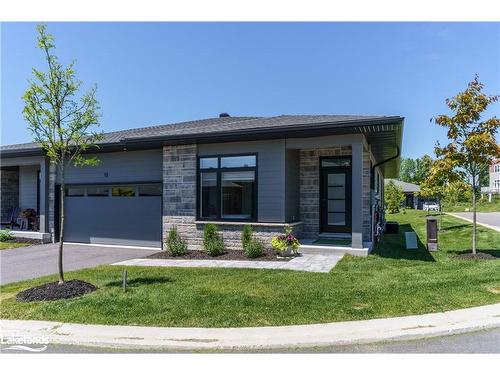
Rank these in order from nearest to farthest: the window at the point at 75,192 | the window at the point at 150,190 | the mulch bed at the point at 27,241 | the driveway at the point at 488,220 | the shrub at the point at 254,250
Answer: the shrub at the point at 254,250 → the window at the point at 150,190 → the mulch bed at the point at 27,241 → the window at the point at 75,192 → the driveway at the point at 488,220

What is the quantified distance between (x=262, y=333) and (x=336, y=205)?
333 inches

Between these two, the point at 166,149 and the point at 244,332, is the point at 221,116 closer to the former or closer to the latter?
the point at 166,149

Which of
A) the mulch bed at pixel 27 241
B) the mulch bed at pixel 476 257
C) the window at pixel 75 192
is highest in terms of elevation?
the window at pixel 75 192

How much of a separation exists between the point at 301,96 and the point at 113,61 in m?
10.8

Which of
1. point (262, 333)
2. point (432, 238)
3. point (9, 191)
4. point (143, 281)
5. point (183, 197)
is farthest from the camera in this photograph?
point (9, 191)

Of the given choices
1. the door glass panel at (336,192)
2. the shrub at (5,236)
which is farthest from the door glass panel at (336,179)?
the shrub at (5,236)

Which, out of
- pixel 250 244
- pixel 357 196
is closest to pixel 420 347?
pixel 357 196

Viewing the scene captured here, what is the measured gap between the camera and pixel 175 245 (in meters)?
11.4

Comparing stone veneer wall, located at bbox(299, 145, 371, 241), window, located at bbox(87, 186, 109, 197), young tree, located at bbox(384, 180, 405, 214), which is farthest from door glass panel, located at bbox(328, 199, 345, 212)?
young tree, located at bbox(384, 180, 405, 214)

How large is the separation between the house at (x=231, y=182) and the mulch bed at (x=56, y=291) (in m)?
5.14

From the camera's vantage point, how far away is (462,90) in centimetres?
1030

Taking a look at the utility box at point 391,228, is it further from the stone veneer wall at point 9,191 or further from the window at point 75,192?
the stone veneer wall at point 9,191

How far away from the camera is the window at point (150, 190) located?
43.4 ft

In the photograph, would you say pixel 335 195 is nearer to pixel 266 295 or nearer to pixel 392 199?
pixel 266 295
